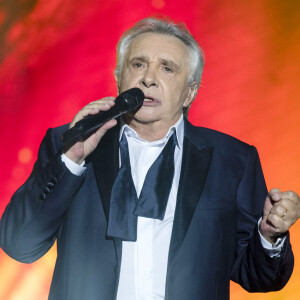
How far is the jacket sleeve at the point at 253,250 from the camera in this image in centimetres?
147

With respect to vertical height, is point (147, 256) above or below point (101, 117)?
below

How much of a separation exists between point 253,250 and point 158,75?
69 cm

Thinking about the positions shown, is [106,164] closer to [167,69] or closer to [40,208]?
[40,208]

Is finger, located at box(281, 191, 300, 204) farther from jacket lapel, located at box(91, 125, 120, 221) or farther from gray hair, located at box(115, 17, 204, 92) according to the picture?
gray hair, located at box(115, 17, 204, 92)

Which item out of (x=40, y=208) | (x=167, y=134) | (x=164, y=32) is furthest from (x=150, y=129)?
(x=40, y=208)

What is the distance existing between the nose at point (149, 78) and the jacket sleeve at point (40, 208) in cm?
41

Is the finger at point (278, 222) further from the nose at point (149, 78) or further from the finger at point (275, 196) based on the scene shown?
the nose at point (149, 78)

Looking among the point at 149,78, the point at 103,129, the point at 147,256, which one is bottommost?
the point at 147,256

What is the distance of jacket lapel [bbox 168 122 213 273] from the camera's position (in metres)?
1.42

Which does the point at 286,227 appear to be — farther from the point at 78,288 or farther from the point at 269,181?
the point at 269,181

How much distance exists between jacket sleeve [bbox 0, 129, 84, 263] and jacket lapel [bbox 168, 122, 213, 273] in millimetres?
333

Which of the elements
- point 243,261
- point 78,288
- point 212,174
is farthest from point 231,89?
point 78,288

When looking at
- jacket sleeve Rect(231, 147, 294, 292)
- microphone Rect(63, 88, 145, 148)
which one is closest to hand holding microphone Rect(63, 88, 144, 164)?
microphone Rect(63, 88, 145, 148)

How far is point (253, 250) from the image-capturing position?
1509 mm
